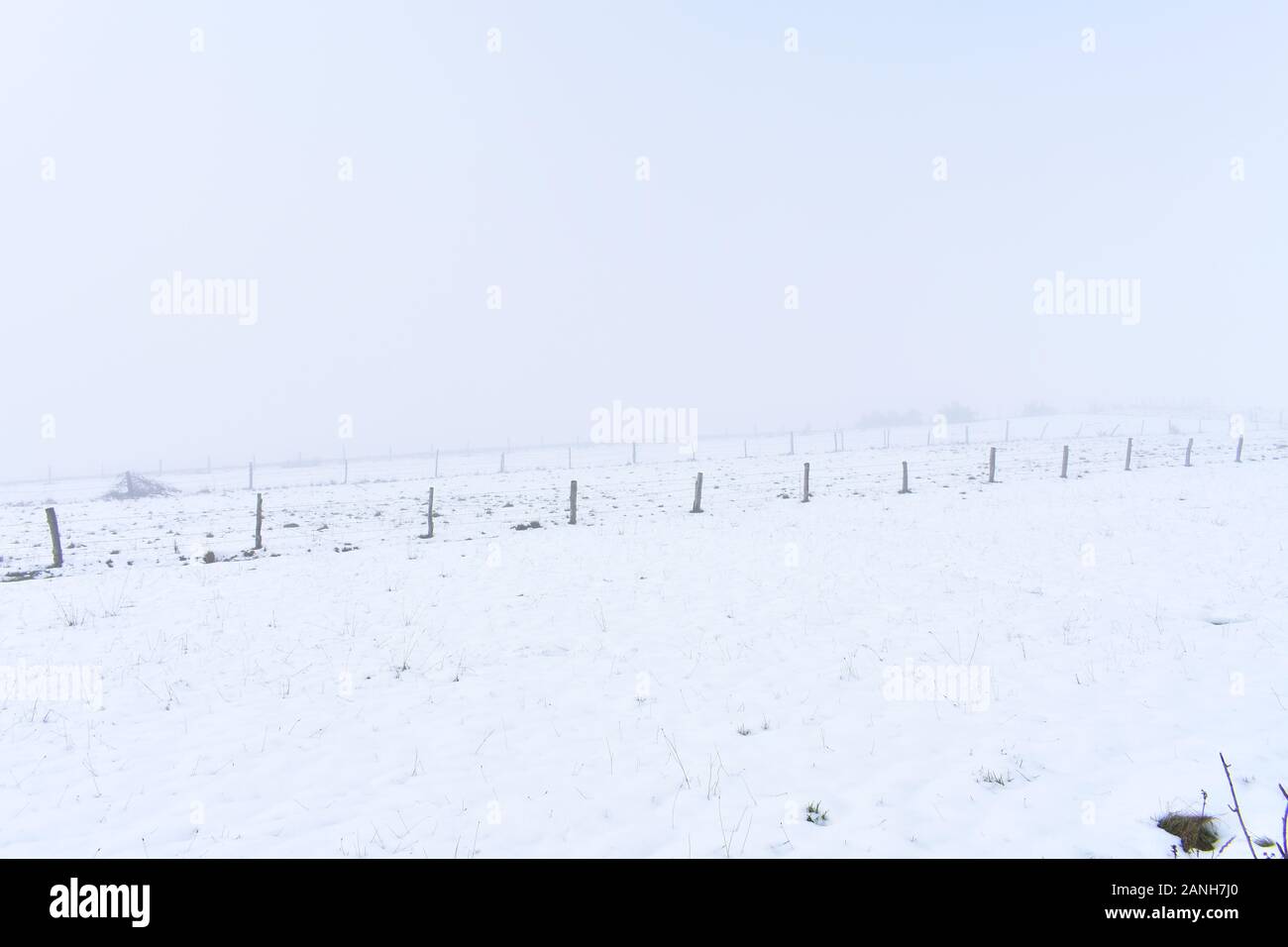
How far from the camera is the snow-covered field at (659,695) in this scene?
4.58m

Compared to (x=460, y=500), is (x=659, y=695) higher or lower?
lower

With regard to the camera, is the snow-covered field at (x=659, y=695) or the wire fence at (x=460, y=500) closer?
the snow-covered field at (x=659, y=695)

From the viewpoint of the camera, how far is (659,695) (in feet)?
23.5

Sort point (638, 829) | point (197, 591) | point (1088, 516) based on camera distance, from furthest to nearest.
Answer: point (1088, 516)
point (197, 591)
point (638, 829)

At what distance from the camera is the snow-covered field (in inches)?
180

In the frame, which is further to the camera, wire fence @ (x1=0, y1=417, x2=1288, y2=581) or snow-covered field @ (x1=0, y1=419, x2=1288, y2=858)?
wire fence @ (x1=0, y1=417, x2=1288, y2=581)

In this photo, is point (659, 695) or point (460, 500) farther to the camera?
point (460, 500)
